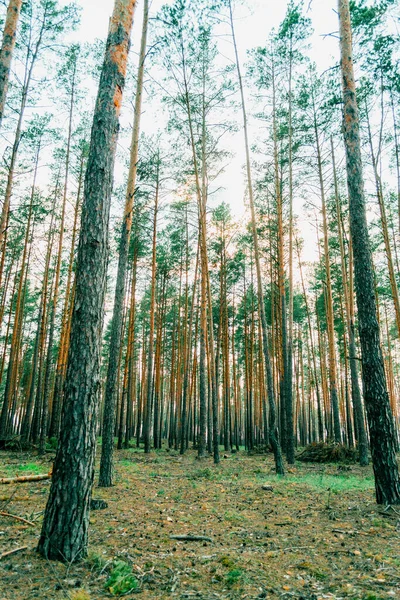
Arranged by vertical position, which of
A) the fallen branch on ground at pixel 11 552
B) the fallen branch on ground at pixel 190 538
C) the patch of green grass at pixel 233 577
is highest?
the fallen branch on ground at pixel 11 552

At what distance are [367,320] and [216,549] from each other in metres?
3.78

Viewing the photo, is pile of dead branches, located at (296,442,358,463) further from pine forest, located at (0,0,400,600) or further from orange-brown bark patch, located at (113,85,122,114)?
orange-brown bark patch, located at (113,85,122,114)

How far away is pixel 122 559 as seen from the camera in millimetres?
2885

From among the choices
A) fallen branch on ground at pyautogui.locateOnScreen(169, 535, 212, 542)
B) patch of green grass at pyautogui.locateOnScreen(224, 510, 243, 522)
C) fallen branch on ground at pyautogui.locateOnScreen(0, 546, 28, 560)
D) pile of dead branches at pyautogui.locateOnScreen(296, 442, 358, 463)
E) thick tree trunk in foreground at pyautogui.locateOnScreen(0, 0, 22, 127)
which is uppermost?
thick tree trunk in foreground at pyautogui.locateOnScreen(0, 0, 22, 127)

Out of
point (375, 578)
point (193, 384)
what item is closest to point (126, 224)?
point (375, 578)

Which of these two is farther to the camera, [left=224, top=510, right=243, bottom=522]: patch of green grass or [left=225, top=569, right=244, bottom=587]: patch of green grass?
[left=224, top=510, right=243, bottom=522]: patch of green grass

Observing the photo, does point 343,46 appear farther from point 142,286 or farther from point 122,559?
point 142,286

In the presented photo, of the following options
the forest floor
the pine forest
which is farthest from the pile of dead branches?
the forest floor

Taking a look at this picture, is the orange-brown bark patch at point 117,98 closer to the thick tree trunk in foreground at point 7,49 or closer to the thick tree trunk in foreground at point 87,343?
the thick tree trunk in foreground at point 87,343

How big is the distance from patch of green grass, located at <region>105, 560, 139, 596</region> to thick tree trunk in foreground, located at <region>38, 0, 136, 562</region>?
1.36ft

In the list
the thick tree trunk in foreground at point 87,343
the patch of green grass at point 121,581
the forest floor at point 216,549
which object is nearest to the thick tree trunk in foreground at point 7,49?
the thick tree trunk in foreground at point 87,343

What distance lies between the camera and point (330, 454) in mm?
13008

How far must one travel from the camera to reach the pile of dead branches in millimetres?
12961

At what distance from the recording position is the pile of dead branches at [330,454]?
13.0 metres
